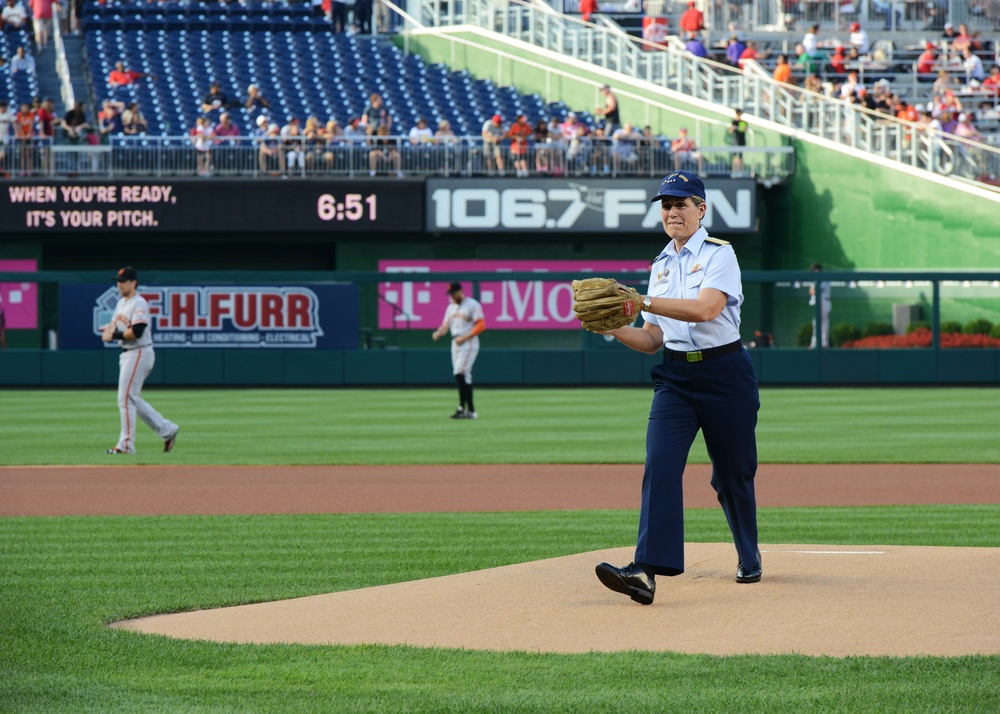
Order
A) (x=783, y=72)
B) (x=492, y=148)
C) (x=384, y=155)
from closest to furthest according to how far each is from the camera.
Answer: (x=384, y=155) < (x=492, y=148) < (x=783, y=72)

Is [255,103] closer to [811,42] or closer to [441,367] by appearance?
[441,367]

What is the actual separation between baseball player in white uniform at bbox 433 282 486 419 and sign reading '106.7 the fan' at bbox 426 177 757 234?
427 inches

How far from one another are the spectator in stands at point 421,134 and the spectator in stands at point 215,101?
4.37m

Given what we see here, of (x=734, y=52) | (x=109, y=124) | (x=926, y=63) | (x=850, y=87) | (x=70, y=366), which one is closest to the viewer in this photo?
(x=70, y=366)

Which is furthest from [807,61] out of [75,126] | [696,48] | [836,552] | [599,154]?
[836,552]

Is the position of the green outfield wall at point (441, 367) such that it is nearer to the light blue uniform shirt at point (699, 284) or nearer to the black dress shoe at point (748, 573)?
the black dress shoe at point (748, 573)

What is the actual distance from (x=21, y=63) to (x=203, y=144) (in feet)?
22.3

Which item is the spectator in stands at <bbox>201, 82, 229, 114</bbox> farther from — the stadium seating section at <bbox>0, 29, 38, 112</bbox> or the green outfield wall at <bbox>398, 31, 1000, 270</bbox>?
the green outfield wall at <bbox>398, 31, 1000, 270</bbox>

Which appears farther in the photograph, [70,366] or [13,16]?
[13,16]

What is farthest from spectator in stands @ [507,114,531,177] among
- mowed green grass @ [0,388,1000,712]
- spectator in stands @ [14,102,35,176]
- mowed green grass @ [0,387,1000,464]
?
mowed green grass @ [0,388,1000,712]

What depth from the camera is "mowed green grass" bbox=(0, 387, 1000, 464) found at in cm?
1483

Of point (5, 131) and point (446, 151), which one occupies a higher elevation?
point (5, 131)

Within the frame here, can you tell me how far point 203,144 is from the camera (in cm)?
2984

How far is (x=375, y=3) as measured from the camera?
126 feet
